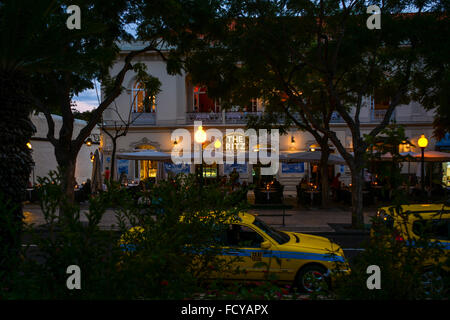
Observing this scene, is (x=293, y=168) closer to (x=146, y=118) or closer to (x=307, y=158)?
(x=307, y=158)

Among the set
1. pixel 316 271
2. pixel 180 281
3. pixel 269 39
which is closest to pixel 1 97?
pixel 180 281

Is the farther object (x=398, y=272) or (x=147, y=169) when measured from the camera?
(x=147, y=169)

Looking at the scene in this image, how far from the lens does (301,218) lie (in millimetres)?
15469

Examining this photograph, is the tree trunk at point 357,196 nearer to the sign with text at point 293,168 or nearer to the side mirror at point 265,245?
the side mirror at point 265,245

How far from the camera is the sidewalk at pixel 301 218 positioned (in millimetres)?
13260

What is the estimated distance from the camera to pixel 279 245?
6.63 m

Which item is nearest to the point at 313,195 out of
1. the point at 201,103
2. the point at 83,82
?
the point at 83,82

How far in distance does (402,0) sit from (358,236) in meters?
7.78

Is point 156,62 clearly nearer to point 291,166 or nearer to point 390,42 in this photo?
point 291,166

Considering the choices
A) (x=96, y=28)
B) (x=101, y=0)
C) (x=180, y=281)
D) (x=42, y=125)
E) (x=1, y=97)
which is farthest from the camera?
(x=42, y=125)

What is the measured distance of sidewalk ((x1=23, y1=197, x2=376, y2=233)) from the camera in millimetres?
13260

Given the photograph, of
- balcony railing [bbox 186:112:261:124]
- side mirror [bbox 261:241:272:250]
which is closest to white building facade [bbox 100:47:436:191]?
balcony railing [bbox 186:112:261:124]

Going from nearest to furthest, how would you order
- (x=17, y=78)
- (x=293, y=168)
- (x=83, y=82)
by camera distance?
(x=17, y=78)
(x=83, y=82)
(x=293, y=168)

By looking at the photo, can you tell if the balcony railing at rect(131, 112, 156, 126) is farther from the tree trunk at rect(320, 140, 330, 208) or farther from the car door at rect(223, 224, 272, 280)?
the car door at rect(223, 224, 272, 280)
